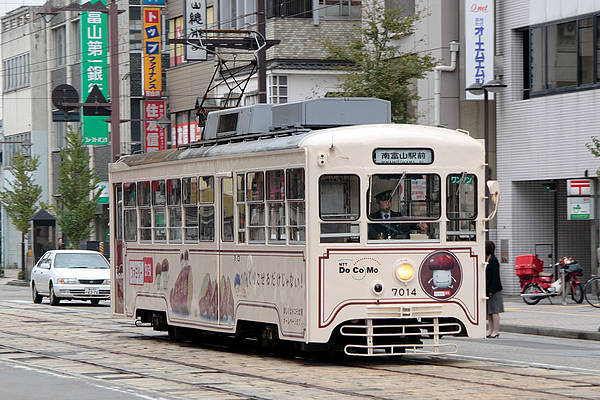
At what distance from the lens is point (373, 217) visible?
15695 mm

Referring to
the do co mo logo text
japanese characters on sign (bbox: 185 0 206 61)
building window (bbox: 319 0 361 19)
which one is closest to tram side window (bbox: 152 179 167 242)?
the do co mo logo text

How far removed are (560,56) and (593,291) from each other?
6630 millimetres

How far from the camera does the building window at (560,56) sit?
31578 millimetres

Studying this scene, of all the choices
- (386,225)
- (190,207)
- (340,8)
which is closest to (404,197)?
(386,225)

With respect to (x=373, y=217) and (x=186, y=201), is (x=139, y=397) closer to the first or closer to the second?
(x=373, y=217)

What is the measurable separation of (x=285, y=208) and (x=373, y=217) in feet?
3.77

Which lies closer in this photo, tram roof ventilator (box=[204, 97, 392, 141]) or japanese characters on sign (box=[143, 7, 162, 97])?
tram roof ventilator (box=[204, 97, 392, 141])

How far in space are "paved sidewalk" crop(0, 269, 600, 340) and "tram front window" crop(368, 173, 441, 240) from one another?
275 inches

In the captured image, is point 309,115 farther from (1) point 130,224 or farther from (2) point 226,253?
(1) point 130,224

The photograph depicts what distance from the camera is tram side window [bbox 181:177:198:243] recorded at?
1862 centimetres

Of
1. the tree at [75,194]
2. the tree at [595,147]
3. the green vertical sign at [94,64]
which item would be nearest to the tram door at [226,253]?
the tree at [595,147]

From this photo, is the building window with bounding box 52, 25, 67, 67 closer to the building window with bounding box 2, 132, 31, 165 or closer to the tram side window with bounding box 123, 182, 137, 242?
the building window with bounding box 2, 132, 31, 165

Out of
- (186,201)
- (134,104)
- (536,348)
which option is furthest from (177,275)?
(134,104)

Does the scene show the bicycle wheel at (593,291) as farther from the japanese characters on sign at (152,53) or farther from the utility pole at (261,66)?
the japanese characters on sign at (152,53)
